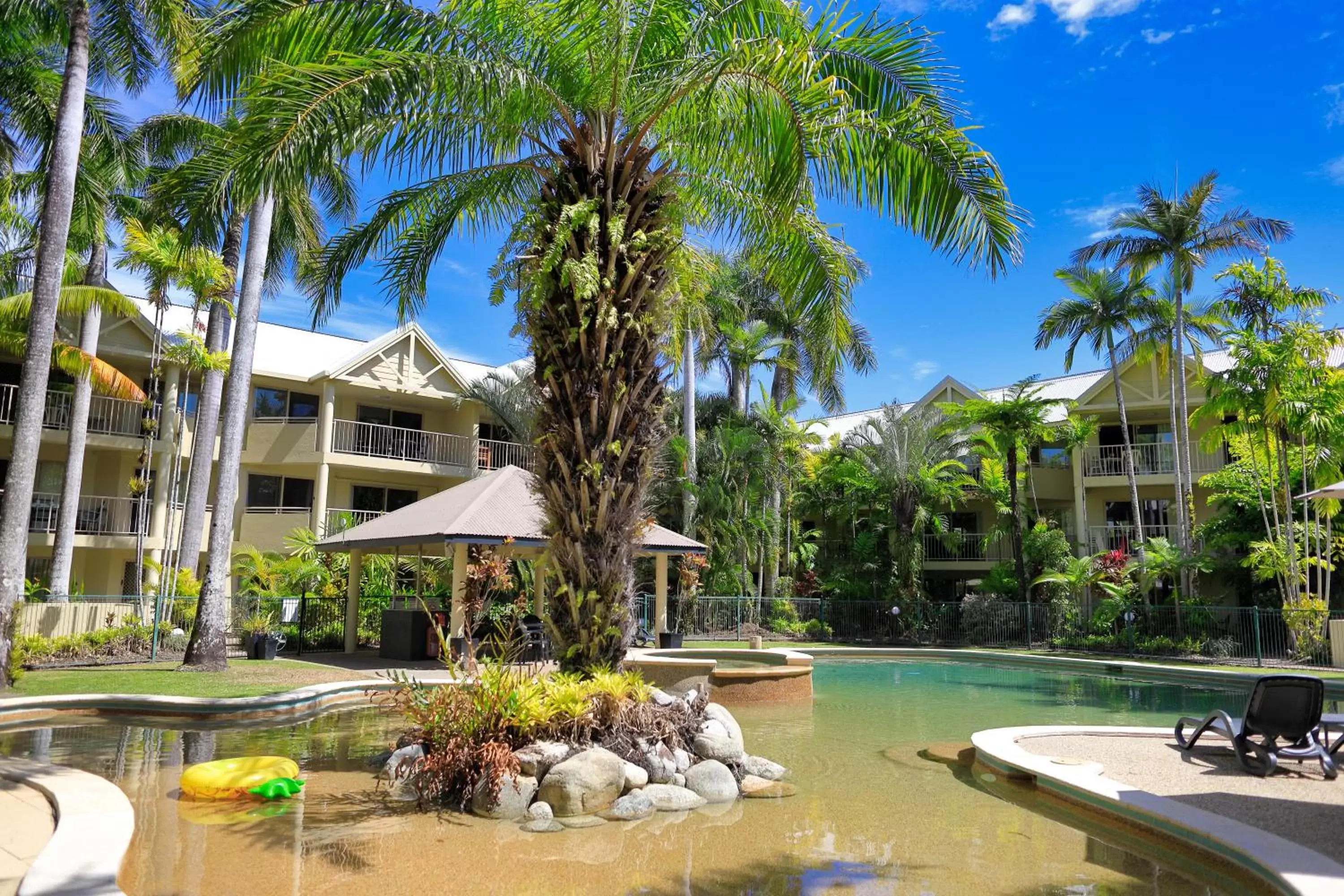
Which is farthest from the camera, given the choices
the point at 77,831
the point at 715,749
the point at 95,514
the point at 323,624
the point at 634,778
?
the point at 95,514

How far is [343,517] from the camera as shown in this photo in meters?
23.5

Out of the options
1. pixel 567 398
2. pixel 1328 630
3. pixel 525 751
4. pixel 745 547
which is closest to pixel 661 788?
pixel 525 751

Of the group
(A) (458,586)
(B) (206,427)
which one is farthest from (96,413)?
(A) (458,586)

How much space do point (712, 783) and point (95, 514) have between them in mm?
25568

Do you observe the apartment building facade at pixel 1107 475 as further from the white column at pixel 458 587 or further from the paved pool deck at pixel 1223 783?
the paved pool deck at pixel 1223 783

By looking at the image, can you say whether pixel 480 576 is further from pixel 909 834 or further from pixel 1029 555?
pixel 1029 555

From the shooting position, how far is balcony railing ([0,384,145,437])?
85.3 feet

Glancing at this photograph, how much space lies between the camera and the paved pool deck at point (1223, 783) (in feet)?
21.5

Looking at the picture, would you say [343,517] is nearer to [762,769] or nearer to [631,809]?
[762,769]

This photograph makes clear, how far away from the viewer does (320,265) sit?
11.4 meters

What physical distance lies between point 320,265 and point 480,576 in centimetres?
560

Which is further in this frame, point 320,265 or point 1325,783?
point 320,265

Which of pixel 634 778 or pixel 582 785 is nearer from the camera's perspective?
pixel 582 785

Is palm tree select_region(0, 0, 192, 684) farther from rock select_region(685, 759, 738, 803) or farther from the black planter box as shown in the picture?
rock select_region(685, 759, 738, 803)
